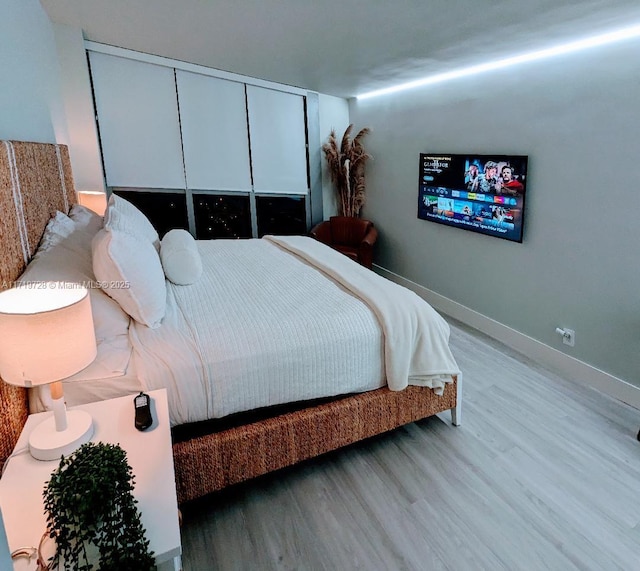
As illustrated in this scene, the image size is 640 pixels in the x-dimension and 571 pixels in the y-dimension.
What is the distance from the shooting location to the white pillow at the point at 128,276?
1725 millimetres

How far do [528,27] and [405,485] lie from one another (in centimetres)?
263

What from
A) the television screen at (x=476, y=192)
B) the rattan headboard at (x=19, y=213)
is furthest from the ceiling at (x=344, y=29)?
the rattan headboard at (x=19, y=213)

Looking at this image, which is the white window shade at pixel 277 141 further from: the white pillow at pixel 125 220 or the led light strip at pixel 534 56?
the white pillow at pixel 125 220

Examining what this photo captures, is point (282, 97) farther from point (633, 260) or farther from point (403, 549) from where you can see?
point (403, 549)

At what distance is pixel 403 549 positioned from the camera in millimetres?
1641

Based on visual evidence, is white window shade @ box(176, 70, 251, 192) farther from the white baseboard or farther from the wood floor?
the wood floor

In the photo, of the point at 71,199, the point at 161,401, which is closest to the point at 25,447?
the point at 161,401

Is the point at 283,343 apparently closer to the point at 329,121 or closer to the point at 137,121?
the point at 137,121

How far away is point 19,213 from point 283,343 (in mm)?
1230

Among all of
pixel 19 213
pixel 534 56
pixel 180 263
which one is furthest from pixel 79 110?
pixel 534 56

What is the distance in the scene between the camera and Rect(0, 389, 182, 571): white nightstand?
95 cm

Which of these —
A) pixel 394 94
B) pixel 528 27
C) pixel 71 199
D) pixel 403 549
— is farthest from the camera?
pixel 394 94

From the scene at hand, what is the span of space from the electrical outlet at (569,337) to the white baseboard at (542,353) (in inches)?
3.7

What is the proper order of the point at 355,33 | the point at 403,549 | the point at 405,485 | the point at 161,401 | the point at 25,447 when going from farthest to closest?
the point at 355,33 < the point at 405,485 < the point at 403,549 < the point at 161,401 < the point at 25,447
